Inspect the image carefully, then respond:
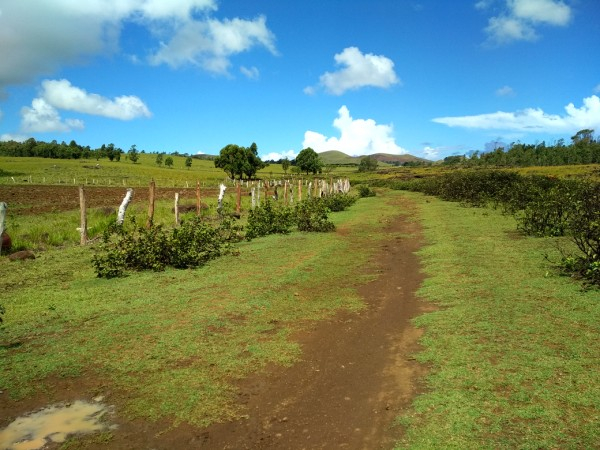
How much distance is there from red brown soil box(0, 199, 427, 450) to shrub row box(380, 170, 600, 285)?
4018 mm

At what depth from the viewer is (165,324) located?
22.7 ft

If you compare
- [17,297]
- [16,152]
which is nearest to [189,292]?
[17,297]

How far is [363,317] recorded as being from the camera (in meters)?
7.37

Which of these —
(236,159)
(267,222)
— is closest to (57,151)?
(236,159)

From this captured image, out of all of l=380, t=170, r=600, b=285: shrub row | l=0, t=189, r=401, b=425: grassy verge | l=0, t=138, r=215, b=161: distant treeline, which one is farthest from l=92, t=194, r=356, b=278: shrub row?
l=0, t=138, r=215, b=161: distant treeline

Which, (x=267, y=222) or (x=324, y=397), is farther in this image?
(x=267, y=222)

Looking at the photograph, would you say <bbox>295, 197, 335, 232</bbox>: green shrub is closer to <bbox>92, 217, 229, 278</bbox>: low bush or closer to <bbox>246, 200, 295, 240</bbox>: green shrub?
<bbox>246, 200, 295, 240</bbox>: green shrub

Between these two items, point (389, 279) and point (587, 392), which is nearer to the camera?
point (587, 392)

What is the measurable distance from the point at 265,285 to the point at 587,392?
6.07 metres

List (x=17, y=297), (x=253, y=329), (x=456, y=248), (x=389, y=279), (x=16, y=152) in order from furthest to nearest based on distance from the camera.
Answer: (x=16, y=152)
(x=456, y=248)
(x=389, y=279)
(x=17, y=297)
(x=253, y=329)

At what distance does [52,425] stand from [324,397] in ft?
9.11

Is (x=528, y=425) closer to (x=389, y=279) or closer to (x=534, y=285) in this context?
(x=534, y=285)

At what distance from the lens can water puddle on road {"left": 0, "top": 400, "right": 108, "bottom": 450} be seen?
159 inches

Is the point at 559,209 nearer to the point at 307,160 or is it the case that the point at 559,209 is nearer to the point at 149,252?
the point at 149,252
